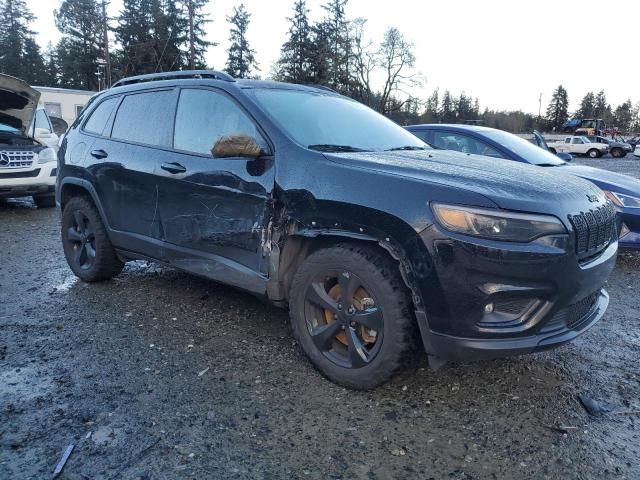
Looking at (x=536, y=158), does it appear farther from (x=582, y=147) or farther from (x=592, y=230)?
(x=582, y=147)

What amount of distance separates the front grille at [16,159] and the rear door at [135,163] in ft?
18.0

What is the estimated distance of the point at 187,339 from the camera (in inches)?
138

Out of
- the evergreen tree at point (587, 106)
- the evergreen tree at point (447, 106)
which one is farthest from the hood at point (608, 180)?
the evergreen tree at point (587, 106)

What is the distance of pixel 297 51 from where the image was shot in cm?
5503

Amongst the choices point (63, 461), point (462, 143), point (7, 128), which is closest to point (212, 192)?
point (63, 461)

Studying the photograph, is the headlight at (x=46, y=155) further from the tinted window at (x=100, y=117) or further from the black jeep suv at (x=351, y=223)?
the black jeep suv at (x=351, y=223)

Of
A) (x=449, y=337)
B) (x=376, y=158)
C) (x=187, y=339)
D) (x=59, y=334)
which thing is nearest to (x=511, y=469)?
(x=449, y=337)

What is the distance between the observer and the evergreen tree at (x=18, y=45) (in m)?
56.7

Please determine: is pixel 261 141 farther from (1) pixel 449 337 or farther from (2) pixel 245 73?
(2) pixel 245 73

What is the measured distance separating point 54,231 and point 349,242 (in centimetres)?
644

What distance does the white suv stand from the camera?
869cm

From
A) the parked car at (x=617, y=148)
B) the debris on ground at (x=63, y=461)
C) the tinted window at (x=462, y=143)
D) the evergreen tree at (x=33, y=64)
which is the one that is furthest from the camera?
the evergreen tree at (x=33, y=64)

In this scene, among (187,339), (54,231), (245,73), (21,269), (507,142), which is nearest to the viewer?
(187,339)

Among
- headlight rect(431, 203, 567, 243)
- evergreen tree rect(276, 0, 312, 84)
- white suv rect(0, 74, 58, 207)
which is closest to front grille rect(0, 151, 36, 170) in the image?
white suv rect(0, 74, 58, 207)
